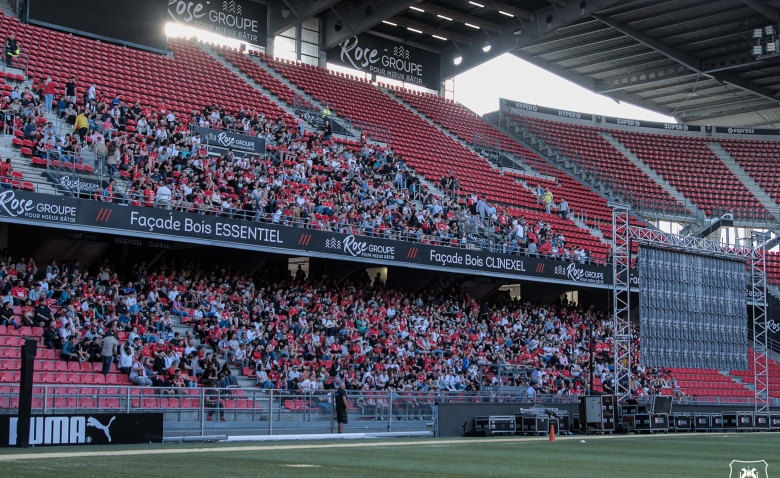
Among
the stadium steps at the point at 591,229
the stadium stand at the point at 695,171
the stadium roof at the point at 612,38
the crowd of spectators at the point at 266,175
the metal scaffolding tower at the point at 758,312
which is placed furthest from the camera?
the stadium stand at the point at 695,171

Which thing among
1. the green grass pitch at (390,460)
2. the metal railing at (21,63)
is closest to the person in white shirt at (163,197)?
the metal railing at (21,63)

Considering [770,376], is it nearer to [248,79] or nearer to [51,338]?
[248,79]

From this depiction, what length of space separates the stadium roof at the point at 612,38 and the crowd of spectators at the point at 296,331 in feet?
47.6

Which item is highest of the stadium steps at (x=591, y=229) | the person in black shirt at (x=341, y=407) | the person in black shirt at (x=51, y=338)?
the stadium steps at (x=591, y=229)

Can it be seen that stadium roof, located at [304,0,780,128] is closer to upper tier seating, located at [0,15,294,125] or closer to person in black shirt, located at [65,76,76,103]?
upper tier seating, located at [0,15,294,125]

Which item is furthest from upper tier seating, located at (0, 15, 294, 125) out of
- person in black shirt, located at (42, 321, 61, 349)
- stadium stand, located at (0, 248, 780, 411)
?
person in black shirt, located at (42, 321, 61, 349)

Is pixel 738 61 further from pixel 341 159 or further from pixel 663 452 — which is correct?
pixel 663 452

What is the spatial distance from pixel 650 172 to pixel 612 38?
701 centimetres

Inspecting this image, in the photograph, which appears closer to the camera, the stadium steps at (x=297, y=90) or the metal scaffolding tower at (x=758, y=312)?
the metal scaffolding tower at (x=758, y=312)

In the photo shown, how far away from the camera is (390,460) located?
14.8 metres

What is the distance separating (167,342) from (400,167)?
15219 millimetres

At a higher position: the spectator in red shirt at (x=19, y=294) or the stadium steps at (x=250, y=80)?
the stadium steps at (x=250, y=80)

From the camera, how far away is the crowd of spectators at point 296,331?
23.3 metres

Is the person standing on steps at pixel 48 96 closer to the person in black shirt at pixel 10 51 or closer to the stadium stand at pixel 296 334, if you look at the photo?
the person in black shirt at pixel 10 51
